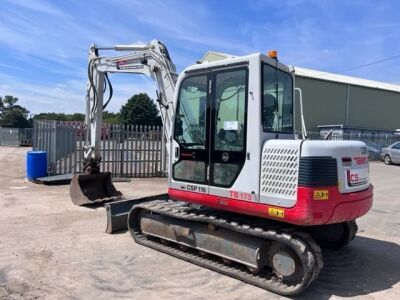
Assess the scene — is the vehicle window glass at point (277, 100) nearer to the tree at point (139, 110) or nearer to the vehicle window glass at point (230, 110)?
the vehicle window glass at point (230, 110)

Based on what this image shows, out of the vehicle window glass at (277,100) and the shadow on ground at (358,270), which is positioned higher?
the vehicle window glass at (277,100)

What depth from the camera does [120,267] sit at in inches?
235

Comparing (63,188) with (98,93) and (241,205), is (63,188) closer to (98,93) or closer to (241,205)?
(98,93)

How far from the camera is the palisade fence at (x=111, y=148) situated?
48.3 feet

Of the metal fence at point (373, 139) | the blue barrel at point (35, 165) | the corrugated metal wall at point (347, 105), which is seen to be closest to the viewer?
the blue barrel at point (35, 165)

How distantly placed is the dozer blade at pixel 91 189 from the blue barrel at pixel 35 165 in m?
4.03

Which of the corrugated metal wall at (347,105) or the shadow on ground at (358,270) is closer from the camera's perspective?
the shadow on ground at (358,270)

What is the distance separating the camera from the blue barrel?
1388 cm

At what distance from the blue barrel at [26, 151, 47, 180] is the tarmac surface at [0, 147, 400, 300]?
185 inches

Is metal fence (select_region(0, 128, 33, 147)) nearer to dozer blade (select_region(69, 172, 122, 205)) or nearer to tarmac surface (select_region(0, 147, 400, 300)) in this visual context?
dozer blade (select_region(69, 172, 122, 205))

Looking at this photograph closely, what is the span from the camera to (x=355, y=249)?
7082mm

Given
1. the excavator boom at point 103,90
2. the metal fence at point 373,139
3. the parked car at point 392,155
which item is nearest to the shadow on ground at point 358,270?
the excavator boom at point 103,90

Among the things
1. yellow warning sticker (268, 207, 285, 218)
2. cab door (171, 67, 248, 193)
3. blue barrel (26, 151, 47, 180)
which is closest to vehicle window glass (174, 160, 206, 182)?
cab door (171, 67, 248, 193)

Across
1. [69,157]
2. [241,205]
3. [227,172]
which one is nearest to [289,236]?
[241,205]
